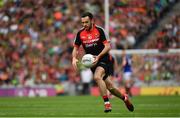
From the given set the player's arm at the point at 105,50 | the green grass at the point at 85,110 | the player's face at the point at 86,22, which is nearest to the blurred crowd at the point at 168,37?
the green grass at the point at 85,110

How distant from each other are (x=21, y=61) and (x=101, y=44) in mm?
19423

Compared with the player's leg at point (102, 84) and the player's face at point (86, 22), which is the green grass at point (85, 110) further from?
the player's face at point (86, 22)

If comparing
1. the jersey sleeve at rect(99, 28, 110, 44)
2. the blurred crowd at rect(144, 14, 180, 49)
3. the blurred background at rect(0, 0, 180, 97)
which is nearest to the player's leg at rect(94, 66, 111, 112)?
the jersey sleeve at rect(99, 28, 110, 44)

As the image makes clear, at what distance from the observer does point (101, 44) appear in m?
16.6

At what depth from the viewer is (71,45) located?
3522 cm

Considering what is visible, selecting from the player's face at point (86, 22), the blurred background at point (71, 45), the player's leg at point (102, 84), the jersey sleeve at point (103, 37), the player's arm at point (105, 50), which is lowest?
the blurred background at point (71, 45)

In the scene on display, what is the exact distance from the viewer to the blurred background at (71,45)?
32.8 metres

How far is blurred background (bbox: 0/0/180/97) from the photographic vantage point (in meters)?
32.8

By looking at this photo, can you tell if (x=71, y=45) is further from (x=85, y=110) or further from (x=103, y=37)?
(x=103, y=37)

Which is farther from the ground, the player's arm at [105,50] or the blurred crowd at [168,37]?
the player's arm at [105,50]

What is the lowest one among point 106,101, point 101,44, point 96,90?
point 96,90

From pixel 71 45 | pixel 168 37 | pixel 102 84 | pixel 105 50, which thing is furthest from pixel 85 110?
pixel 71 45

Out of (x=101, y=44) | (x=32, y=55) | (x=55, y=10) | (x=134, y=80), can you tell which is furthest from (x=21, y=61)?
(x=101, y=44)

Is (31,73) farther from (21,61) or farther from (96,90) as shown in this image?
(96,90)
